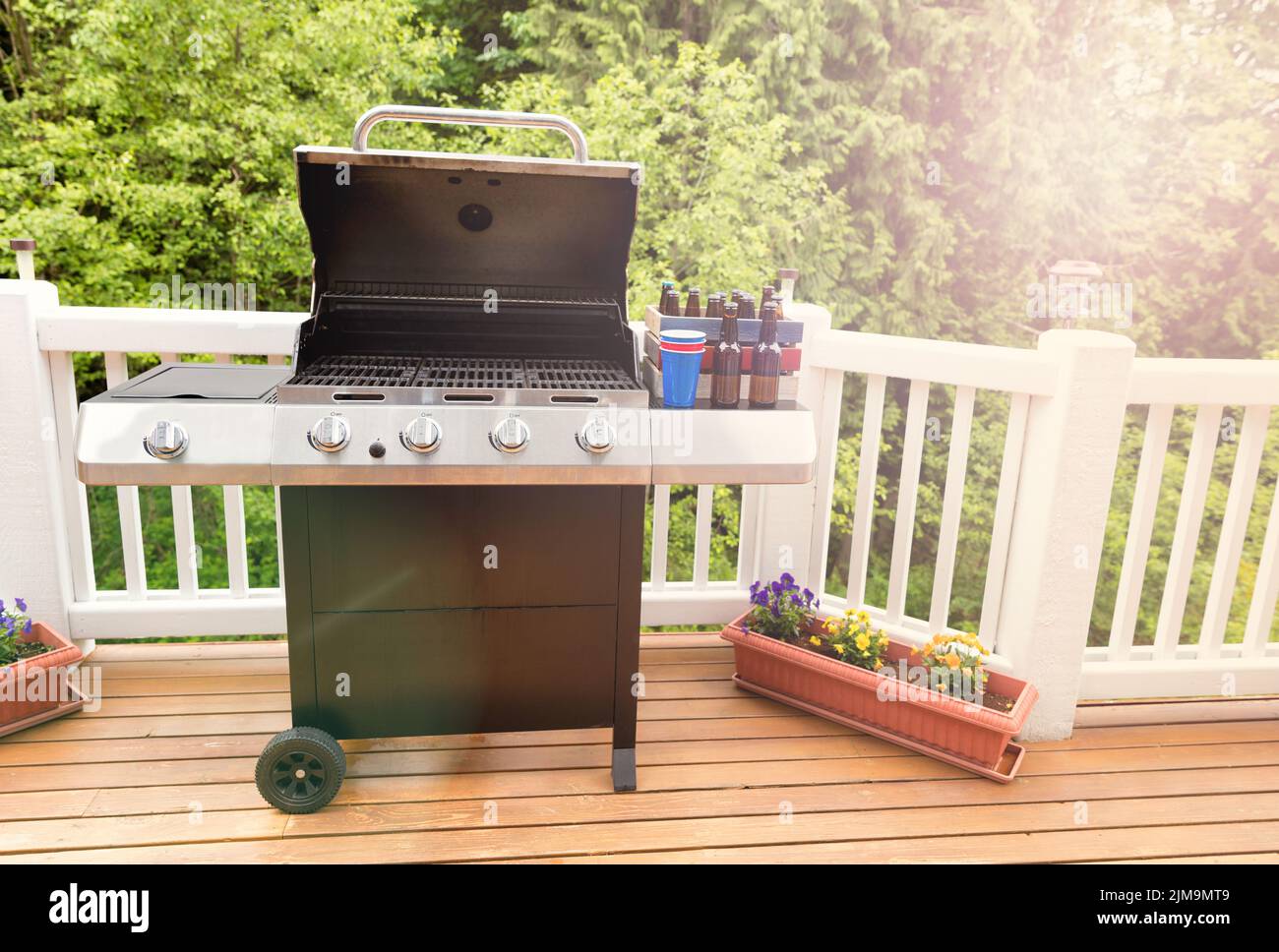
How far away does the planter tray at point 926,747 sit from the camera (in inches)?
93.2

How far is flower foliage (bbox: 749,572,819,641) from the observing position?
2703mm

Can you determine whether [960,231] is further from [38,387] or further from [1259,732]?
[38,387]

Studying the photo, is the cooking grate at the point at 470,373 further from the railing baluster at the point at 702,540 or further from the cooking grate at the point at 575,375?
the railing baluster at the point at 702,540

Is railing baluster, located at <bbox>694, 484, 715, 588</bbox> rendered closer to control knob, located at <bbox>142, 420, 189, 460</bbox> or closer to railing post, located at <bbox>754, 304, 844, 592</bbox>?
railing post, located at <bbox>754, 304, 844, 592</bbox>

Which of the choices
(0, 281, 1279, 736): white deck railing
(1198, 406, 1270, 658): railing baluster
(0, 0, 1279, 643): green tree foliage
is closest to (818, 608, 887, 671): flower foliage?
(0, 281, 1279, 736): white deck railing

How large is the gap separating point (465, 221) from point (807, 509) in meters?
1.37

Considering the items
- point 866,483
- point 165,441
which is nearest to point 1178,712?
point 866,483

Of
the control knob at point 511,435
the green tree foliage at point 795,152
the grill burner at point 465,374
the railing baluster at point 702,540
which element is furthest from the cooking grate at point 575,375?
the green tree foliage at point 795,152

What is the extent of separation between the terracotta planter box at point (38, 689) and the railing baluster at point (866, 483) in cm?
217

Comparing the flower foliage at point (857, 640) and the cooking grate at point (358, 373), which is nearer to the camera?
the cooking grate at point (358, 373)

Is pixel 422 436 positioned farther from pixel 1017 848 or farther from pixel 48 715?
pixel 1017 848

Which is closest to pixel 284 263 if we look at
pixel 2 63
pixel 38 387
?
pixel 2 63

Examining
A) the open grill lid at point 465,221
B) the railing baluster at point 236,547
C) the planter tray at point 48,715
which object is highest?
the open grill lid at point 465,221

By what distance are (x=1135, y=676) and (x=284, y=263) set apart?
6.77 m
